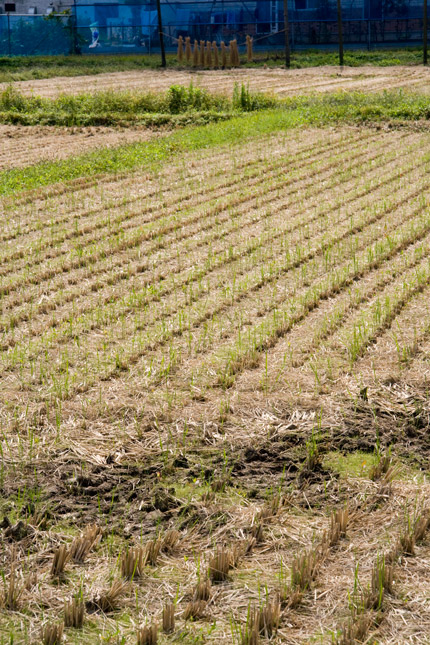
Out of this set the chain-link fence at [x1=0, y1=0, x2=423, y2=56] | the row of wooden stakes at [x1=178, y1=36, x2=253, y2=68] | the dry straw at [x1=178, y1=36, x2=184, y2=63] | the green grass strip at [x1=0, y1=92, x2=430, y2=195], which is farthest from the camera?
the chain-link fence at [x1=0, y1=0, x2=423, y2=56]

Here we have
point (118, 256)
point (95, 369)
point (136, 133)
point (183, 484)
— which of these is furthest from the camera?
point (136, 133)

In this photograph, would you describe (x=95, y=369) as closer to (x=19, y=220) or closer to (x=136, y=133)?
(x=19, y=220)

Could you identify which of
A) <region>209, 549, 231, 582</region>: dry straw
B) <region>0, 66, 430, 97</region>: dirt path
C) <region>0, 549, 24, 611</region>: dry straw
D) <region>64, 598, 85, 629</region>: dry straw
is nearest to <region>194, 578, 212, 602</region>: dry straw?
<region>209, 549, 231, 582</region>: dry straw

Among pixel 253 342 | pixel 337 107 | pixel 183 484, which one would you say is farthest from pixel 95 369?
pixel 337 107

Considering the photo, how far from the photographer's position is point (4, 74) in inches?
1420

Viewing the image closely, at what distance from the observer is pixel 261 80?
33094 millimetres

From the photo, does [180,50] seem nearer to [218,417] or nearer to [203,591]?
[218,417]

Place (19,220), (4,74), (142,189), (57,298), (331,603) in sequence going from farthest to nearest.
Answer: (4,74)
(142,189)
(19,220)
(57,298)
(331,603)

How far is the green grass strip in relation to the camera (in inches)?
592

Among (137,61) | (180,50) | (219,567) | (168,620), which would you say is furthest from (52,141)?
(137,61)

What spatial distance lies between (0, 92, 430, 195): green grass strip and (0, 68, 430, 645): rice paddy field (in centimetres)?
281

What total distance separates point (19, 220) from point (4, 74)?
2696cm

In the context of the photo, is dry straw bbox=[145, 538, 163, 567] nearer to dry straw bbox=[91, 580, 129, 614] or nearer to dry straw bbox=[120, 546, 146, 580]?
dry straw bbox=[120, 546, 146, 580]

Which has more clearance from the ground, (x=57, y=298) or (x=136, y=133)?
(x=136, y=133)
